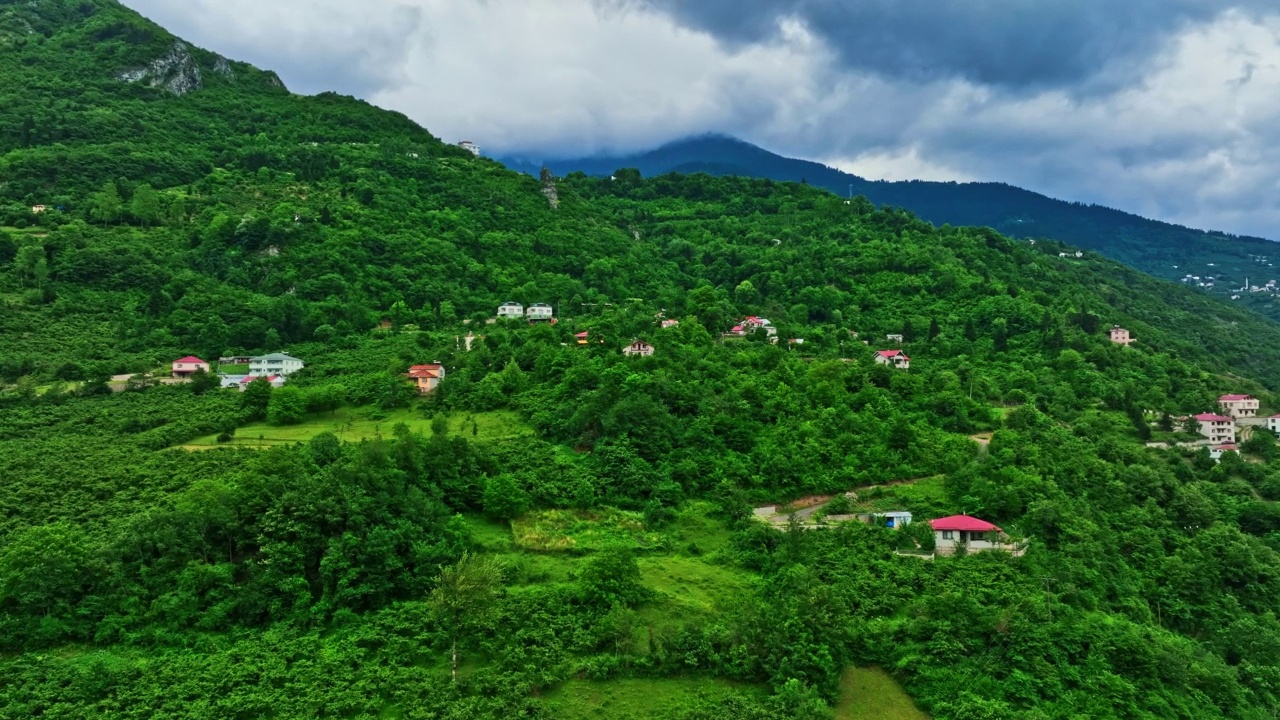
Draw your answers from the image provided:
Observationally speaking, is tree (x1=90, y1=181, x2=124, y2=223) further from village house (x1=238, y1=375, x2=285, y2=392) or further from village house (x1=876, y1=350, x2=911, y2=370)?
village house (x1=876, y1=350, x2=911, y2=370)

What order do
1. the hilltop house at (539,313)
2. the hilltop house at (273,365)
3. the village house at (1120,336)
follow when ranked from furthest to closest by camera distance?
the hilltop house at (539,313) < the village house at (1120,336) < the hilltop house at (273,365)

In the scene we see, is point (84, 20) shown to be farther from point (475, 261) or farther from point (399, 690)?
point (399, 690)

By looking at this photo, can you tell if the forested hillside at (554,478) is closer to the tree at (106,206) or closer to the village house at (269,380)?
the tree at (106,206)

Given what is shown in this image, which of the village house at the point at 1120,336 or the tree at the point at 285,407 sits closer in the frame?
the tree at the point at 285,407

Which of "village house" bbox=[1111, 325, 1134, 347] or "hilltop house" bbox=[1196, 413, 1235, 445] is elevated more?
"village house" bbox=[1111, 325, 1134, 347]

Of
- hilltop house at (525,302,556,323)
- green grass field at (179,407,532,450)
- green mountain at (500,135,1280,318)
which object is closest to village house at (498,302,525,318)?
hilltop house at (525,302,556,323)

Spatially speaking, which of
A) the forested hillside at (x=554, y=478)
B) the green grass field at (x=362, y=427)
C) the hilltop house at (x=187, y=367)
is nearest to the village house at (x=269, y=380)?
the forested hillside at (x=554, y=478)

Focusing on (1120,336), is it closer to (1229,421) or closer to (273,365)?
(1229,421)

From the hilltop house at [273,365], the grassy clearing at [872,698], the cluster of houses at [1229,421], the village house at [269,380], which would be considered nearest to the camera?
the grassy clearing at [872,698]
